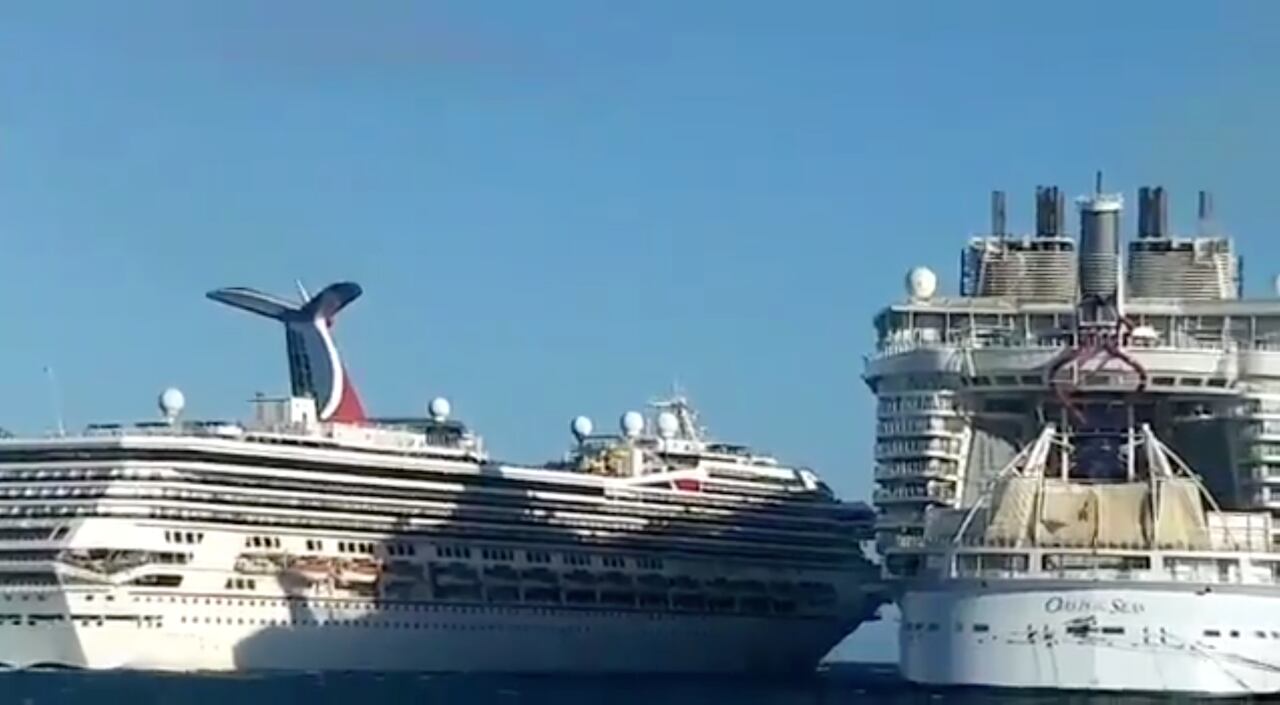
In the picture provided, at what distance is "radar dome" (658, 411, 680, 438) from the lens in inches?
4737

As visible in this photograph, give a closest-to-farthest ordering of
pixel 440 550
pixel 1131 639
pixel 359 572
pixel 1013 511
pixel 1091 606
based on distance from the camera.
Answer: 1. pixel 1131 639
2. pixel 1091 606
3. pixel 1013 511
4. pixel 359 572
5. pixel 440 550

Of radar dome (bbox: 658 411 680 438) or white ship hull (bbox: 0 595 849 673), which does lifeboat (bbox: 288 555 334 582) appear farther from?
radar dome (bbox: 658 411 680 438)

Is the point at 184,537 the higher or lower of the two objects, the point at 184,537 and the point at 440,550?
the lower

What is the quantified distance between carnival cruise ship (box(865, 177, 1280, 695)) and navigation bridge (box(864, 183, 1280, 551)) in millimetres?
71

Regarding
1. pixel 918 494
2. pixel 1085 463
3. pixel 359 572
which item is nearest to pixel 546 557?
pixel 359 572

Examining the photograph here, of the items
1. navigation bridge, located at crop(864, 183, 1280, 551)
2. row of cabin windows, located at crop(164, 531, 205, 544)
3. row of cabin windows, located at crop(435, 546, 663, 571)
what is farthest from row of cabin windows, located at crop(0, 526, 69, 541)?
navigation bridge, located at crop(864, 183, 1280, 551)

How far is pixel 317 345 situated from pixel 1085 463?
121 feet

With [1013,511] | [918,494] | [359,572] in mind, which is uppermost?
[918,494]

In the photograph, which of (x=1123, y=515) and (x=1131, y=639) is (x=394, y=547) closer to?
(x=1123, y=515)

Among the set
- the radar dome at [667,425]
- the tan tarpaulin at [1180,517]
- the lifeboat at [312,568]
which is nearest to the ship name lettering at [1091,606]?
the tan tarpaulin at [1180,517]

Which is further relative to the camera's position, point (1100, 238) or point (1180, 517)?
point (1100, 238)

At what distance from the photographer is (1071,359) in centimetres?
8338

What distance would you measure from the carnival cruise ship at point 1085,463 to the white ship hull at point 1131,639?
5 cm

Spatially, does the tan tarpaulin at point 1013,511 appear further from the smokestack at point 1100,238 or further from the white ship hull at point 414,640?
the white ship hull at point 414,640
